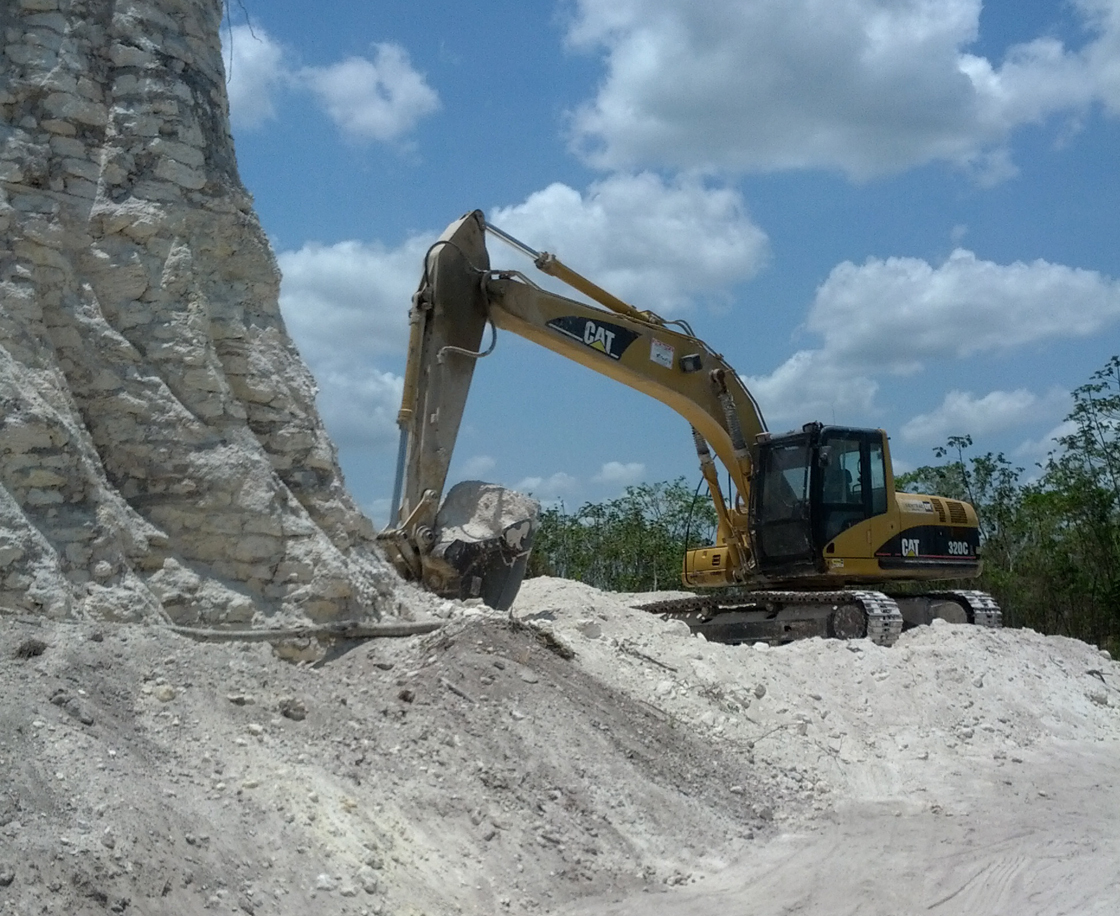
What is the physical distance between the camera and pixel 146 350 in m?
7.78

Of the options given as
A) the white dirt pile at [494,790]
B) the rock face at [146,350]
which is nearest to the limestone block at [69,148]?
the rock face at [146,350]

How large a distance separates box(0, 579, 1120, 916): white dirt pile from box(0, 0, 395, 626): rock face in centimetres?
50

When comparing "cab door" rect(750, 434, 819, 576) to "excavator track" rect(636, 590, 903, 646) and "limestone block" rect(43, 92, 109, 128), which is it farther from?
"limestone block" rect(43, 92, 109, 128)

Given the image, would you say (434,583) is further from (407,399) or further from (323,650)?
(323,650)

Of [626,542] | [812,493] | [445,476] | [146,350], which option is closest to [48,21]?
[146,350]

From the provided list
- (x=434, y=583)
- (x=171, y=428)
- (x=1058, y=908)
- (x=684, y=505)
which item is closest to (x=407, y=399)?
(x=434, y=583)

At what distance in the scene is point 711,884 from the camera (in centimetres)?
693

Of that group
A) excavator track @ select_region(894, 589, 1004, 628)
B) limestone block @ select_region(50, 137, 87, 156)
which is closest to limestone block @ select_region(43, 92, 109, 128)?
limestone block @ select_region(50, 137, 87, 156)

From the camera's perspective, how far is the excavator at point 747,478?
1259cm

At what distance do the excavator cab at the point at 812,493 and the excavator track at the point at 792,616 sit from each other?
37 centimetres

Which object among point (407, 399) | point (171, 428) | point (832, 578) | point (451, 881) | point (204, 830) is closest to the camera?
point (204, 830)

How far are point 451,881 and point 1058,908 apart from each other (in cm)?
315

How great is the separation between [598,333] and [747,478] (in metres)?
2.87

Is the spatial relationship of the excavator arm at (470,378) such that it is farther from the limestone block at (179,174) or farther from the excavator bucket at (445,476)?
the limestone block at (179,174)
